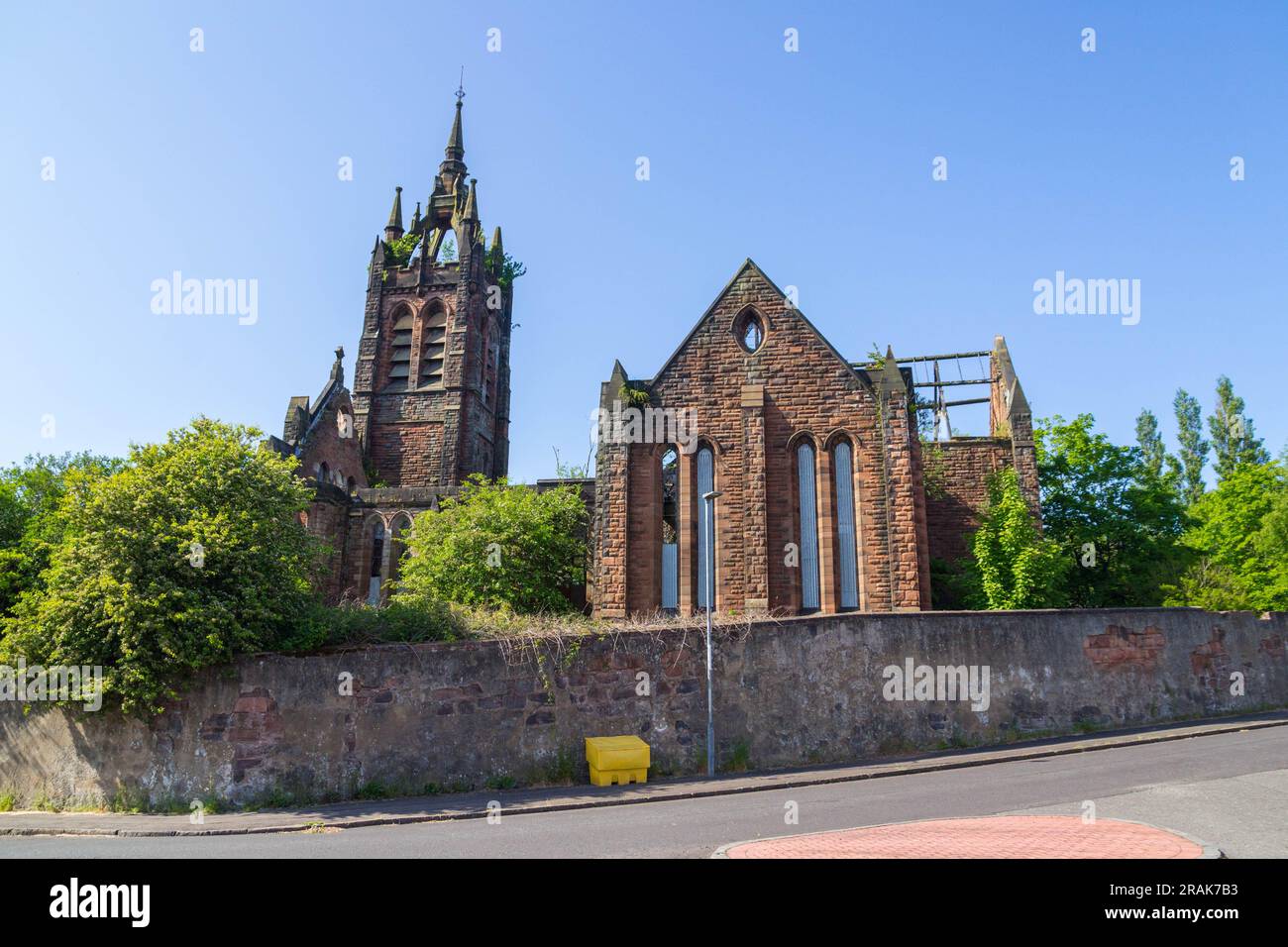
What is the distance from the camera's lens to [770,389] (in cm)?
2269

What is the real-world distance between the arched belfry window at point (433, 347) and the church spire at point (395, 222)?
21.2 feet

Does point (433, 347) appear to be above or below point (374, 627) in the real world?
above

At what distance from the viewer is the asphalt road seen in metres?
9.55

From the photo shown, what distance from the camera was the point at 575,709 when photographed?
50.8 feet

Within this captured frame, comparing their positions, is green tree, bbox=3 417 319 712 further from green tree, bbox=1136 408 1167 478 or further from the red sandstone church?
green tree, bbox=1136 408 1167 478

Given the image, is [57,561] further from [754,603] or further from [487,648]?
[754,603]

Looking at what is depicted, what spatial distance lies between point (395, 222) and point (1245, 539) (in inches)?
1774

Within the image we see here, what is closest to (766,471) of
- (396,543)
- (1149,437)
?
(396,543)

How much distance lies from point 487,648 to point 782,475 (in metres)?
10.1

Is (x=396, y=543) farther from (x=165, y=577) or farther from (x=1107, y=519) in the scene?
(x=1107, y=519)

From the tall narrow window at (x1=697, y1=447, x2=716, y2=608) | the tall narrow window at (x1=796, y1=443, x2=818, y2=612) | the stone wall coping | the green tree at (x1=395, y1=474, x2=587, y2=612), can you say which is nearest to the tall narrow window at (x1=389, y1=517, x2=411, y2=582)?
the green tree at (x1=395, y1=474, x2=587, y2=612)

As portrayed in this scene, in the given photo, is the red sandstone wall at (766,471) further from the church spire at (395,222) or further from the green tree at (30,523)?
the church spire at (395,222)

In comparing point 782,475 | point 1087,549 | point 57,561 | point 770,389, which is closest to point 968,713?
point 782,475

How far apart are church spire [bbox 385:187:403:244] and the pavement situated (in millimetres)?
38239
